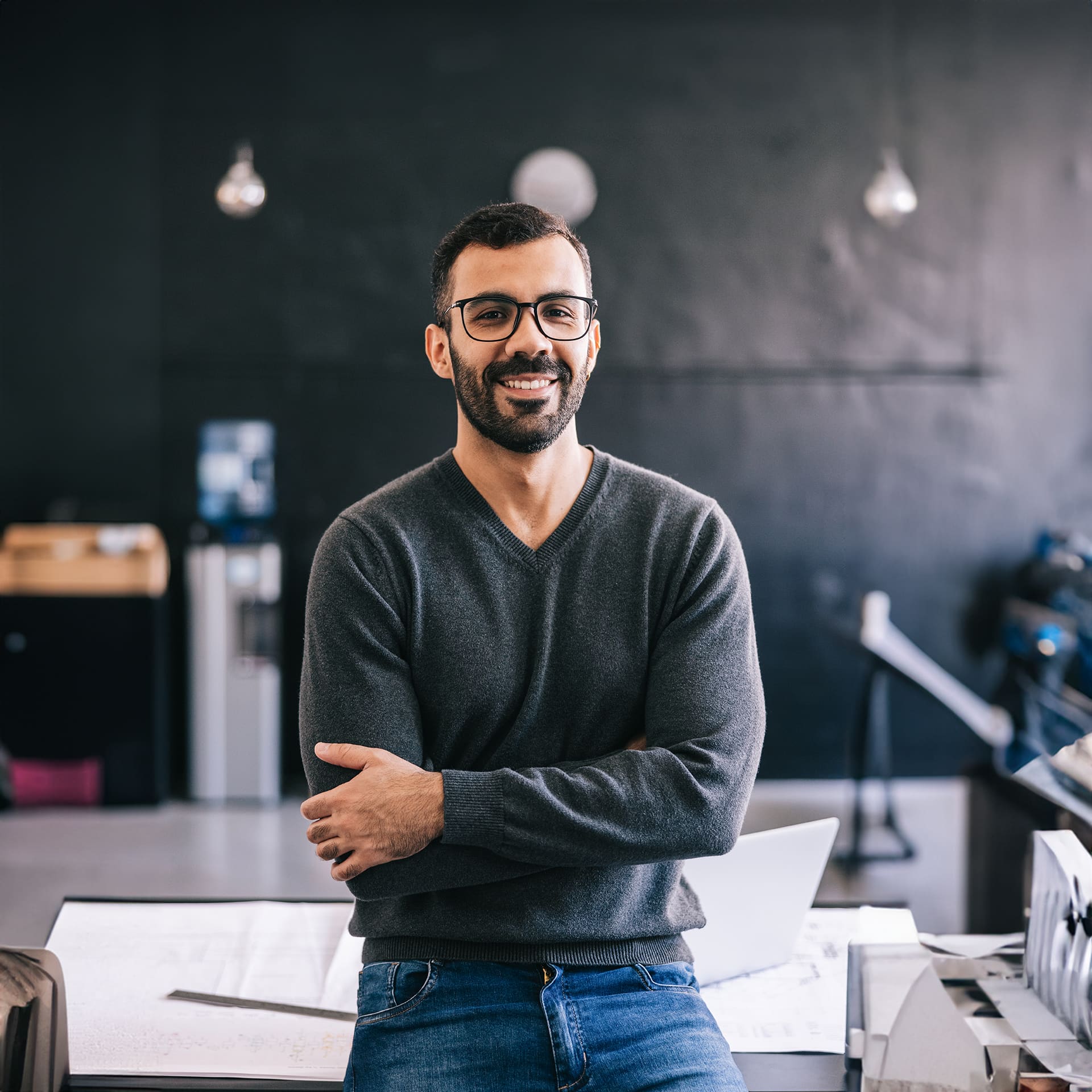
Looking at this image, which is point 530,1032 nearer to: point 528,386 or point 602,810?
point 602,810

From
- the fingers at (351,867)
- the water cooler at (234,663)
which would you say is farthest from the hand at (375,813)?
the water cooler at (234,663)

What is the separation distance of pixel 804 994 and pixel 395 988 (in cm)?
76

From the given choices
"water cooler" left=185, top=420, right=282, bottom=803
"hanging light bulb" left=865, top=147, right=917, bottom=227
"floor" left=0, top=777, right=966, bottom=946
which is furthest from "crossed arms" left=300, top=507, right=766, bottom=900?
"hanging light bulb" left=865, top=147, right=917, bottom=227

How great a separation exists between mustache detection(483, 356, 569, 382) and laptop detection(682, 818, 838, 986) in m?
0.79

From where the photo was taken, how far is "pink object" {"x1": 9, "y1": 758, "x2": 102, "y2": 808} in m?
4.68

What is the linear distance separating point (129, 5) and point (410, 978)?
465 centimetres

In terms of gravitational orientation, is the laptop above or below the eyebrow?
below

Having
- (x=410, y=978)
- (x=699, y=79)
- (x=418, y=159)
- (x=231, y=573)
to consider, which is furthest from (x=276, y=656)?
(x=410, y=978)

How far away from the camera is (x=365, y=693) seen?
5.30ft

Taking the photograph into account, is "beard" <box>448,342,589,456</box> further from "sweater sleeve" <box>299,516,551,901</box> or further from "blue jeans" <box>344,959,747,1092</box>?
"blue jeans" <box>344,959,747,1092</box>

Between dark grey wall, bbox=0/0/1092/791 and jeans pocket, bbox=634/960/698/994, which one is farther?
dark grey wall, bbox=0/0/1092/791

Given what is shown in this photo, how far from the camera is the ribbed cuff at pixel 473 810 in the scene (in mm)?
1514

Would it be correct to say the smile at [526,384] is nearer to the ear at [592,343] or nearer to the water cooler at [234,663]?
the ear at [592,343]

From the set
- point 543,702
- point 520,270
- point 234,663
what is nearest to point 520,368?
point 520,270
